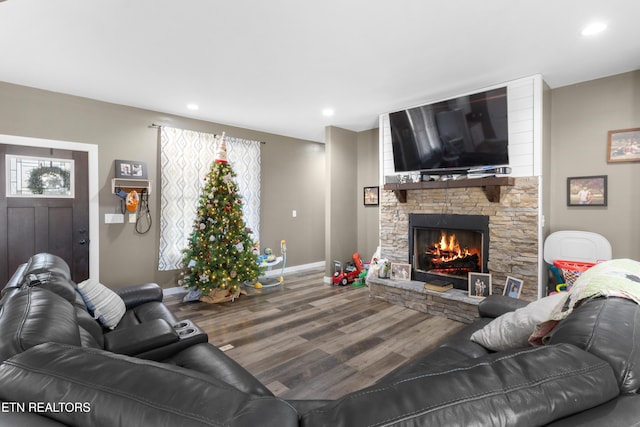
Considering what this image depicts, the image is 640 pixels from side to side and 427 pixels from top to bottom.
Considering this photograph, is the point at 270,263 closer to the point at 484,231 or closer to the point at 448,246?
the point at 448,246

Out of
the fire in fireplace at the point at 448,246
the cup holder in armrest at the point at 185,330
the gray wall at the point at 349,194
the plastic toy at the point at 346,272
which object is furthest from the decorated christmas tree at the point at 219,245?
the fire in fireplace at the point at 448,246

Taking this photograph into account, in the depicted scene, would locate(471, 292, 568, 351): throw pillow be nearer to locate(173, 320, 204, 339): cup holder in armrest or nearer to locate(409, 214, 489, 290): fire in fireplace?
locate(173, 320, 204, 339): cup holder in armrest

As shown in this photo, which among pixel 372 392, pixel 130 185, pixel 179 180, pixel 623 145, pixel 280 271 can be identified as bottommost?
pixel 280 271

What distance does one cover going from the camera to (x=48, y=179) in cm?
368

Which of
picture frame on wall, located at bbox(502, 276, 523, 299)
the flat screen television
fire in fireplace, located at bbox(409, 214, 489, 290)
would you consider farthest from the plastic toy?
picture frame on wall, located at bbox(502, 276, 523, 299)

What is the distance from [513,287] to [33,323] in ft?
12.7

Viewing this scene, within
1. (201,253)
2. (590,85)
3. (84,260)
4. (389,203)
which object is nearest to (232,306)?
(201,253)

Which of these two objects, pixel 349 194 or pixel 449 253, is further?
pixel 349 194

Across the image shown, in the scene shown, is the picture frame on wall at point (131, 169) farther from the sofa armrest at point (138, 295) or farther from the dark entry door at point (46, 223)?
the sofa armrest at point (138, 295)

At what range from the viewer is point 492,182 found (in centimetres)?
340

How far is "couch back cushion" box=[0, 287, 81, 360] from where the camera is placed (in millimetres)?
912

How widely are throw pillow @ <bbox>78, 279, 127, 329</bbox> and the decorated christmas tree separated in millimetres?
1845

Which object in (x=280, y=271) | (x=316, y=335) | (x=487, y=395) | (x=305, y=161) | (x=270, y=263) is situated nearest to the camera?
(x=487, y=395)

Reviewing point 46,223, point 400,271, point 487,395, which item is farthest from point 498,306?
point 46,223
